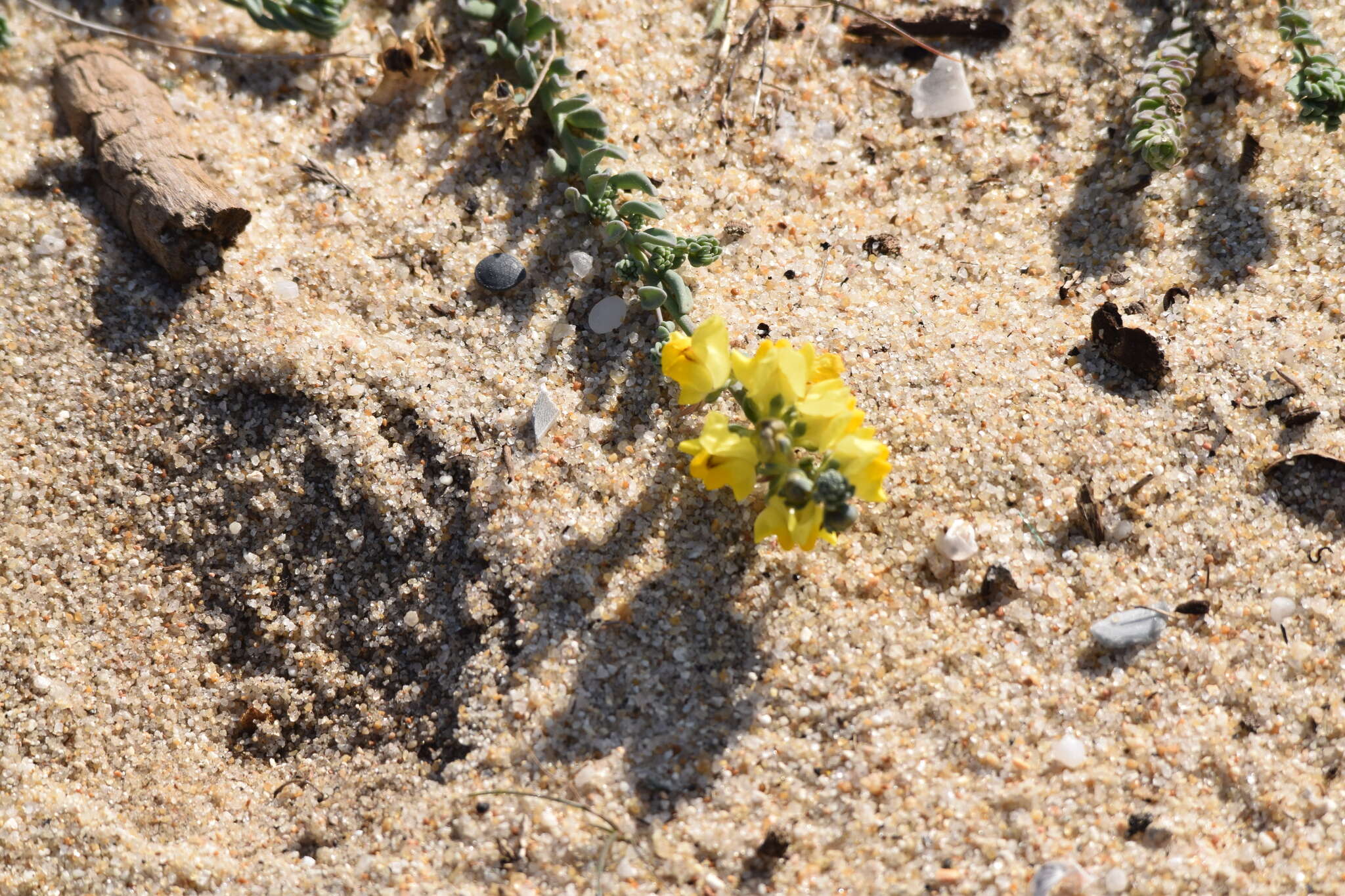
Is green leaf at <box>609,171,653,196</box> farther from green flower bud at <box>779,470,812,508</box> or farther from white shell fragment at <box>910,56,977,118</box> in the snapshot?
green flower bud at <box>779,470,812,508</box>

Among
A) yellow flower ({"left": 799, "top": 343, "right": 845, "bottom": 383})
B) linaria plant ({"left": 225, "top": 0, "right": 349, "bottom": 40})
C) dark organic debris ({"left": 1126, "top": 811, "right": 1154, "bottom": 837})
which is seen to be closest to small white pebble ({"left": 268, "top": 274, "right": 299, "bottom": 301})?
linaria plant ({"left": 225, "top": 0, "right": 349, "bottom": 40})

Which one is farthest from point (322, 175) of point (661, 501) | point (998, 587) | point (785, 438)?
point (998, 587)

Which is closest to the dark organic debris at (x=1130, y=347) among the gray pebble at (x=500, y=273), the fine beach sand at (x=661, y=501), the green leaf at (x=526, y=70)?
the fine beach sand at (x=661, y=501)

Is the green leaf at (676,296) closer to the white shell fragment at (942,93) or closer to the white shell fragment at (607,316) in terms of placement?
the white shell fragment at (607,316)

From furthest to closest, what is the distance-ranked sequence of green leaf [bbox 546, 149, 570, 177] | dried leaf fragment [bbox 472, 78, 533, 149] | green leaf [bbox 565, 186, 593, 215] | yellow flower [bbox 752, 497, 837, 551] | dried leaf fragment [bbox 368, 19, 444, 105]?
1. dried leaf fragment [bbox 368, 19, 444, 105]
2. dried leaf fragment [bbox 472, 78, 533, 149]
3. green leaf [bbox 546, 149, 570, 177]
4. green leaf [bbox 565, 186, 593, 215]
5. yellow flower [bbox 752, 497, 837, 551]

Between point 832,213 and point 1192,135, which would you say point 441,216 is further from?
point 1192,135

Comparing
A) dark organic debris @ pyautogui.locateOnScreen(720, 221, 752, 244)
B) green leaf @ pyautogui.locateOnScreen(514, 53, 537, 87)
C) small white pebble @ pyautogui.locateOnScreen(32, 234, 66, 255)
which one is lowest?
small white pebble @ pyautogui.locateOnScreen(32, 234, 66, 255)
